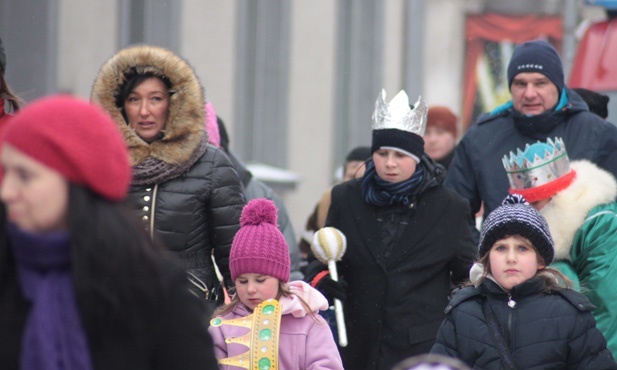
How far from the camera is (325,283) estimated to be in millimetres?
7566

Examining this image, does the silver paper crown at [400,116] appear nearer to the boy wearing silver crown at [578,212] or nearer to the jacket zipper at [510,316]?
the boy wearing silver crown at [578,212]

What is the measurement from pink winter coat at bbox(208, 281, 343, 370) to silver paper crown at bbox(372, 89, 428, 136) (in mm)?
1777

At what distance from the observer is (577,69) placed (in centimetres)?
1498

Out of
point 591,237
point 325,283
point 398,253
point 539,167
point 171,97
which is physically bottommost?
point 325,283

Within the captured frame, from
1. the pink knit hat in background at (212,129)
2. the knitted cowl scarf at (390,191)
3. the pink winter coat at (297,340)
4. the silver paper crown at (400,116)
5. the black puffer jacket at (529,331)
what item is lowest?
the pink winter coat at (297,340)

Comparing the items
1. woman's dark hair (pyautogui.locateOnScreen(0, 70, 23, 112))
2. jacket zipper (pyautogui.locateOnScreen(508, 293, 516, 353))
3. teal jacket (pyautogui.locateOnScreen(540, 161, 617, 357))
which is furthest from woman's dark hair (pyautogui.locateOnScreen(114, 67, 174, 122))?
teal jacket (pyautogui.locateOnScreen(540, 161, 617, 357))

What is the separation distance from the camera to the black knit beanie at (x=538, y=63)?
8.36m

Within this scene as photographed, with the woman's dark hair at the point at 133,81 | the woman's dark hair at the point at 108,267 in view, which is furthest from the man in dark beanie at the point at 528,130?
the woman's dark hair at the point at 108,267

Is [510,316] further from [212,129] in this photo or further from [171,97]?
[212,129]

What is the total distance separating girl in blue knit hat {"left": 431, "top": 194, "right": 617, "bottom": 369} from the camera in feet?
20.4

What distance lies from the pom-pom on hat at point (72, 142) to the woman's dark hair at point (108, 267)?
0.13 feet

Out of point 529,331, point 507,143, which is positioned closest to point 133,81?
point 529,331

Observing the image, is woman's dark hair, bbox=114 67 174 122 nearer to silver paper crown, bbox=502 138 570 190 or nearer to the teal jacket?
silver paper crown, bbox=502 138 570 190

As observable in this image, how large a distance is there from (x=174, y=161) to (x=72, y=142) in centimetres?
281
